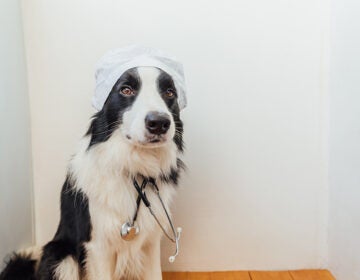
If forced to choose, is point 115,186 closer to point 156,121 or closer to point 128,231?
point 128,231

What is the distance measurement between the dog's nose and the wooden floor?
32.9 inches

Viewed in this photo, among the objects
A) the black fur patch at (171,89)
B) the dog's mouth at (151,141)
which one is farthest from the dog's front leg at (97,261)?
the black fur patch at (171,89)

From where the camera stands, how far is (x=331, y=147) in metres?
1.50

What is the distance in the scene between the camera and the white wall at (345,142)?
1.29 metres

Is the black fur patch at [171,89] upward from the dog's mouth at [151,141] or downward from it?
upward

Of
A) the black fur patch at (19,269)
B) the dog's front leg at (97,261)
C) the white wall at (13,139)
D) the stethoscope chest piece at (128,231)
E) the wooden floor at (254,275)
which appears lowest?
the wooden floor at (254,275)

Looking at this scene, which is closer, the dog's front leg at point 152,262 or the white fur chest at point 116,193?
the white fur chest at point 116,193

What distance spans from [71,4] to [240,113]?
34.1 inches

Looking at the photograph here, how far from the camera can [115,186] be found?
119cm

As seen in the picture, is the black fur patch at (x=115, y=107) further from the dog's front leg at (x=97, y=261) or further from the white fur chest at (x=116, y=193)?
the dog's front leg at (x=97, y=261)

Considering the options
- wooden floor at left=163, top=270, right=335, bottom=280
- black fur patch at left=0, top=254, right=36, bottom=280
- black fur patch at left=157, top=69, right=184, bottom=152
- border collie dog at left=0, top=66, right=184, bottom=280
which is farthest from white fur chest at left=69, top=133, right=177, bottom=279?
wooden floor at left=163, top=270, right=335, bottom=280

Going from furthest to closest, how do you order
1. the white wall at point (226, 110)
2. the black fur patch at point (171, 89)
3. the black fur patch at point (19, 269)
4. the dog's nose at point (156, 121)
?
the white wall at point (226, 110), the black fur patch at point (19, 269), the black fur patch at point (171, 89), the dog's nose at point (156, 121)

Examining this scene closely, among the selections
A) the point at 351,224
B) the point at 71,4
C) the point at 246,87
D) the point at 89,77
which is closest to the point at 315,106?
the point at 246,87

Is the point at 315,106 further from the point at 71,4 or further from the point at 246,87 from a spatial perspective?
the point at 71,4
